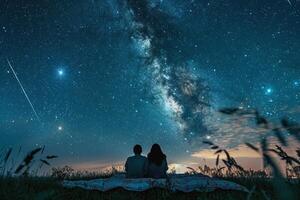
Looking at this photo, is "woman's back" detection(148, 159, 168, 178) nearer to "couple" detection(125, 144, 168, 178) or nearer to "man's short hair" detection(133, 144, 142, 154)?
"couple" detection(125, 144, 168, 178)

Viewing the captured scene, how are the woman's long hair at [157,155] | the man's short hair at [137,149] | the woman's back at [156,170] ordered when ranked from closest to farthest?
the woman's long hair at [157,155], the woman's back at [156,170], the man's short hair at [137,149]

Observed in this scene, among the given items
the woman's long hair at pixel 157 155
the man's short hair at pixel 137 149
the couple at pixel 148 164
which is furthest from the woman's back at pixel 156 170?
the man's short hair at pixel 137 149

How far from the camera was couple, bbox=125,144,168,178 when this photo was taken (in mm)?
14211

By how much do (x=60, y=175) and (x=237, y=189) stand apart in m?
6.75

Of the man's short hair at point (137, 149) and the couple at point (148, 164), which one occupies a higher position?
the man's short hair at point (137, 149)

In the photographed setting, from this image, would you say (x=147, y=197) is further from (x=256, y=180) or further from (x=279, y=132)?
(x=279, y=132)

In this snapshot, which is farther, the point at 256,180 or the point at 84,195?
the point at 256,180

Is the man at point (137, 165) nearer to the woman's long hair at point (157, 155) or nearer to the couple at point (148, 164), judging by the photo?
the couple at point (148, 164)

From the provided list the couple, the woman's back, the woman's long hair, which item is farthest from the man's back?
the woman's long hair

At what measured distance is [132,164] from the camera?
14.4 metres

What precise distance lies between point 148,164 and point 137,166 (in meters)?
0.47

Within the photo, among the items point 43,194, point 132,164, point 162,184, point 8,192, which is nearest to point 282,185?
point 43,194

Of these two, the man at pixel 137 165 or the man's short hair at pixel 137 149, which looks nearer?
the man at pixel 137 165

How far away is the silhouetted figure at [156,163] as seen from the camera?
558 inches
